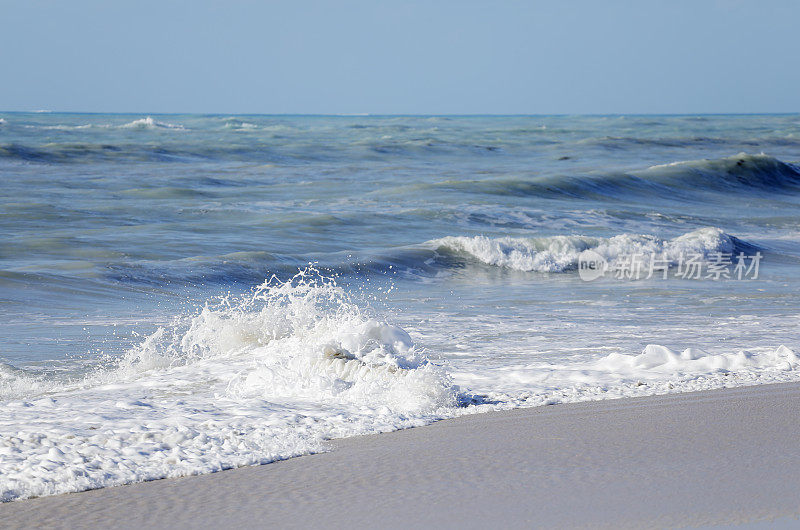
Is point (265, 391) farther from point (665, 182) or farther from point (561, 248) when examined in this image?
point (665, 182)

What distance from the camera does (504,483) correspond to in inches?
129

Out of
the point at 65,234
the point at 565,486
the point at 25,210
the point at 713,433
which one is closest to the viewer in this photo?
the point at 565,486

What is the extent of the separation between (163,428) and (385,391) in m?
1.12

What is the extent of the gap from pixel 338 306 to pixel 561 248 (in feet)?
16.9

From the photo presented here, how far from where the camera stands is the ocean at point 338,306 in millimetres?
4145

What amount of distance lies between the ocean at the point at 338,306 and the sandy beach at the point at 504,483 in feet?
0.66

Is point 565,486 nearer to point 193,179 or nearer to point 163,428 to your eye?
point 163,428

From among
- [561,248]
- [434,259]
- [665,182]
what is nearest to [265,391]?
[434,259]

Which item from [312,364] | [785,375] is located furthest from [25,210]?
[785,375]

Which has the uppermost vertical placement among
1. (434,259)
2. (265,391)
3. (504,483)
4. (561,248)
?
(504,483)

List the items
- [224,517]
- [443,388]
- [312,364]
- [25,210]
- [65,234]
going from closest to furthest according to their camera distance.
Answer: [224,517] < [443,388] < [312,364] < [65,234] < [25,210]

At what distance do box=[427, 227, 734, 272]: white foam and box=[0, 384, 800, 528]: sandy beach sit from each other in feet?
26.5

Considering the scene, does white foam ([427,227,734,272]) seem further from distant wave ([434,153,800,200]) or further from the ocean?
distant wave ([434,153,800,200])

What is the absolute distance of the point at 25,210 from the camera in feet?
53.1
